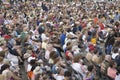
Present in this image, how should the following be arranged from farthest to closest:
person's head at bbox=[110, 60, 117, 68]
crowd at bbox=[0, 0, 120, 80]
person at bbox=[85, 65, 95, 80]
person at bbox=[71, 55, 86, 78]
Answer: person at bbox=[71, 55, 86, 78] → crowd at bbox=[0, 0, 120, 80] → person at bbox=[85, 65, 95, 80] → person's head at bbox=[110, 60, 117, 68]

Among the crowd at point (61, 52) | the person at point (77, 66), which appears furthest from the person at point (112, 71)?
the person at point (77, 66)

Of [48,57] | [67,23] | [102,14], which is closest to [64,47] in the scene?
[48,57]

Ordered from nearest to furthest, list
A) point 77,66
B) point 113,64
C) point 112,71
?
point 112,71 → point 113,64 → point 77,66

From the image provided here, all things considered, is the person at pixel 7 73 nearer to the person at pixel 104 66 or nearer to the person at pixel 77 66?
the person at pixel 77 66

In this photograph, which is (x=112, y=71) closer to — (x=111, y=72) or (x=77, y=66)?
(x=111, y=72)

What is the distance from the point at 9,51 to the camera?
39.1 ft

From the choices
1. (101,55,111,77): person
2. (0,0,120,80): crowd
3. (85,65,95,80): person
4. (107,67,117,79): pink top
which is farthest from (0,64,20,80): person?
(107,67,117,79): pink top

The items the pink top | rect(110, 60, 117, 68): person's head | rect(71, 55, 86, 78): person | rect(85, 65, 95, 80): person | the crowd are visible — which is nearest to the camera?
the pink top

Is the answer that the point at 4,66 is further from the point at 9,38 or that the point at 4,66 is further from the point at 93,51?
the point at 9,38

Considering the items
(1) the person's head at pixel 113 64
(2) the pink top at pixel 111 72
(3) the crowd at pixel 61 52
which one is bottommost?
(3) the crowd at pixel 61 52

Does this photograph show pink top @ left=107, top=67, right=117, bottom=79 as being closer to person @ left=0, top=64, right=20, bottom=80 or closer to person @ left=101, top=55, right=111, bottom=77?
person @ left=101, top=55, right=111, bottom=77

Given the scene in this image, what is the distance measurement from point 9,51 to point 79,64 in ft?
9.65

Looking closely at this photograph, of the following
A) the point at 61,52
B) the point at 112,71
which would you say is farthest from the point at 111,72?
the point at 61,52

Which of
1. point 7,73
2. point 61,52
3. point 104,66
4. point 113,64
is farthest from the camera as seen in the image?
point 61,52
